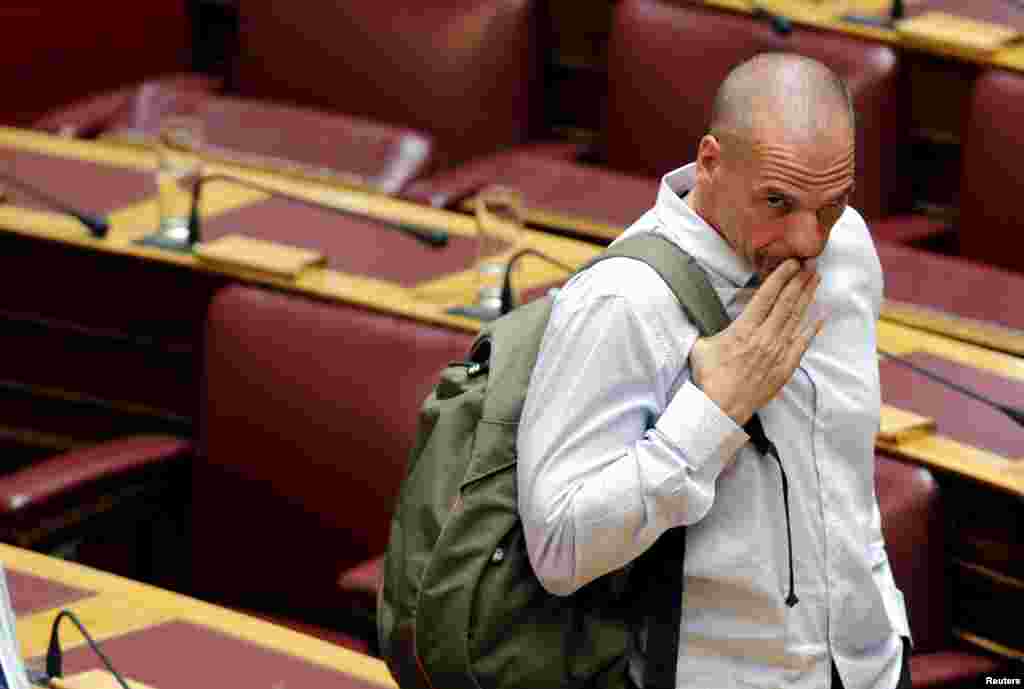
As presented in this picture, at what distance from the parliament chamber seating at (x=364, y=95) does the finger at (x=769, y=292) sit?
5.72 ft

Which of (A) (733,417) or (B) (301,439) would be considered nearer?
(A) (733,417)

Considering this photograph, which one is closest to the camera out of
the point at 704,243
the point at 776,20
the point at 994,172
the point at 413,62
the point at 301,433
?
the point at 704,243

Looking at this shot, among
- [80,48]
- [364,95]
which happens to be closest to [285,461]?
[364,95]

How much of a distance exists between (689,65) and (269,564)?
119 cm

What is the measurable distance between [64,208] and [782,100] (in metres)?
1.46

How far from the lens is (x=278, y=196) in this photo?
9.14 ft


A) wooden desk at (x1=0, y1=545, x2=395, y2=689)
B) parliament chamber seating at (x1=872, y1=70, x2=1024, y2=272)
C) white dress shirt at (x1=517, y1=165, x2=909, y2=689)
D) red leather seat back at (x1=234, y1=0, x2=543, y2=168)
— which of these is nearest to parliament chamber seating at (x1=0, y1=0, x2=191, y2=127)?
red leather seat back at (x1=234, y1=0, x2=543, y2=168)

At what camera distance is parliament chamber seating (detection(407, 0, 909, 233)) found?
3.05 meters

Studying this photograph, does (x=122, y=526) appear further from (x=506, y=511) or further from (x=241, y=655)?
(x=506, y=511)

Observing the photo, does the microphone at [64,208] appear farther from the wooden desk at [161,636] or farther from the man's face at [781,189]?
the man's face at [781,189]

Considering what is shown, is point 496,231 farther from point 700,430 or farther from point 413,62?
point 700,430

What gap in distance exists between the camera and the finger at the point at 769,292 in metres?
1.45

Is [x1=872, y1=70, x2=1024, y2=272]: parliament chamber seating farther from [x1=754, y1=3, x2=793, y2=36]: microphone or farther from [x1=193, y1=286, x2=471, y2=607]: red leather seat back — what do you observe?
[x1=193, y1=286, x2=471, y2=607]: red leather seat back

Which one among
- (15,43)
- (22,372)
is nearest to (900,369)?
(22,372)
